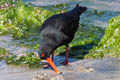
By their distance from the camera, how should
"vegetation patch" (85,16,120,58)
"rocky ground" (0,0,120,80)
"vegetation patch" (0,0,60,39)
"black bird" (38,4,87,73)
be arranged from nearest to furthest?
"rocky ground" (0,0,120,80)
"black bird" (38,4,87,73)
"vegetation patch" (85,16,120,58)
"vegetation patch" (0,0,60,39)

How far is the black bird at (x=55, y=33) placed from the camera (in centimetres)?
666

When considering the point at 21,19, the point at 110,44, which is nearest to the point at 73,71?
the point at 110,44

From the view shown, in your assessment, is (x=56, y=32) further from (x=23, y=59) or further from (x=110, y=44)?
(x=110, y=44)

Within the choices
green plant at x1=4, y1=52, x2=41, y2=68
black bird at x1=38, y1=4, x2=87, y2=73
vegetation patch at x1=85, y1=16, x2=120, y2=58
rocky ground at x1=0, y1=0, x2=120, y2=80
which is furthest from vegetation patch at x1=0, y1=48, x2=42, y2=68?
vegetation patch at x1=85, y1=16, x2=120, y2=58

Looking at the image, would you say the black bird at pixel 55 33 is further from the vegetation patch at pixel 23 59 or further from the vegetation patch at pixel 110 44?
the vegetation patch at pixel 110 44

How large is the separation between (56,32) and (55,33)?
0.04 meters

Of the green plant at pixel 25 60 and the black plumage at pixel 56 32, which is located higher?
the black plumage at pixel 56 32

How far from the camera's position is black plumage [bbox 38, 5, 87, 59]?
670cm

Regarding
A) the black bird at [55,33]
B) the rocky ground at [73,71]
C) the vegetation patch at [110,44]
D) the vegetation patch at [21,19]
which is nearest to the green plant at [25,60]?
the rocky ground at [73,71]

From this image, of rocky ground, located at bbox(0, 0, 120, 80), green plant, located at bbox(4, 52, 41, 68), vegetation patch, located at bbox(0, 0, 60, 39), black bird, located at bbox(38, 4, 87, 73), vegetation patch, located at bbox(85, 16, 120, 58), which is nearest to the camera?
rocky ground, located at bbox(0, 0, 120, 80)

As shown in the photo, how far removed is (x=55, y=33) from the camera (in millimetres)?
6953

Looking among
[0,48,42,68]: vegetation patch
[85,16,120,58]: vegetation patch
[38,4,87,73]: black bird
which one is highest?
[38,4,87,73]: black bird

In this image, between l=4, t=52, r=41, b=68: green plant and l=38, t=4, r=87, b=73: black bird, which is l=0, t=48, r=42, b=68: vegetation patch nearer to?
l=4, t=52, r=41, b=68: green plant

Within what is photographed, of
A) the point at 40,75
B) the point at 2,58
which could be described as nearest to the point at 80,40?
the point at 2,58
